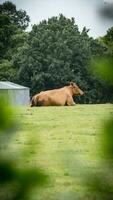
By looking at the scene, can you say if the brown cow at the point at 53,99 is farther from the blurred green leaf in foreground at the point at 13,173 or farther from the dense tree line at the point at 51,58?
the blurred green leaf in foreground at the point at 13,173

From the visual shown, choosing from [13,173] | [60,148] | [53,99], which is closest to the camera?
[13,173]

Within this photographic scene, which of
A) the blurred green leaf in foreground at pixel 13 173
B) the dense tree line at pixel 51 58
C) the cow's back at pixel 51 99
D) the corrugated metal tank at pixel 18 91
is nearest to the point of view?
the blurred green leaf in foreground at pixel 13 173

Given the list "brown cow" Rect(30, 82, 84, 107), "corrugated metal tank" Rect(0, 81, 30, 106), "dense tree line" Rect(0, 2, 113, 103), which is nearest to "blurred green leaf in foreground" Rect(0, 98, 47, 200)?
"brown cow" Rect(30, 82, 84, 107)

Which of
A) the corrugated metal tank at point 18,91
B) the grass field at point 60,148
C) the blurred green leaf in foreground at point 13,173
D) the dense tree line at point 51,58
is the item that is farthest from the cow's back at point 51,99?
the blurred green leaf in foreground at point 13,173

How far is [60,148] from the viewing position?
1.71 m

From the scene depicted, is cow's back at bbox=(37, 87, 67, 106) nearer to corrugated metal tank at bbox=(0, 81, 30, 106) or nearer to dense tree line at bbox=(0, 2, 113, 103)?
corrugated metal tank at bbox=(0, 81, 30, 106)

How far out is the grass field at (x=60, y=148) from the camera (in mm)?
763

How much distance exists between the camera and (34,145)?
2.45ft

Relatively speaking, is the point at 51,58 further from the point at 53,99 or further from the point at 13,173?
the point at 13,173

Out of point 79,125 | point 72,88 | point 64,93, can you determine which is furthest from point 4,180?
point 72,88

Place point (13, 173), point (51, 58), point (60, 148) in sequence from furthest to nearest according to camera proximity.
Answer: point (51, 58) < point (60, 148) < point (13, 173)

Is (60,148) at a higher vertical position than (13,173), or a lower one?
lower

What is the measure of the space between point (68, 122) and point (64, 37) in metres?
21.8

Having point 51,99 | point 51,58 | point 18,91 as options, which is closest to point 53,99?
point 51,99
